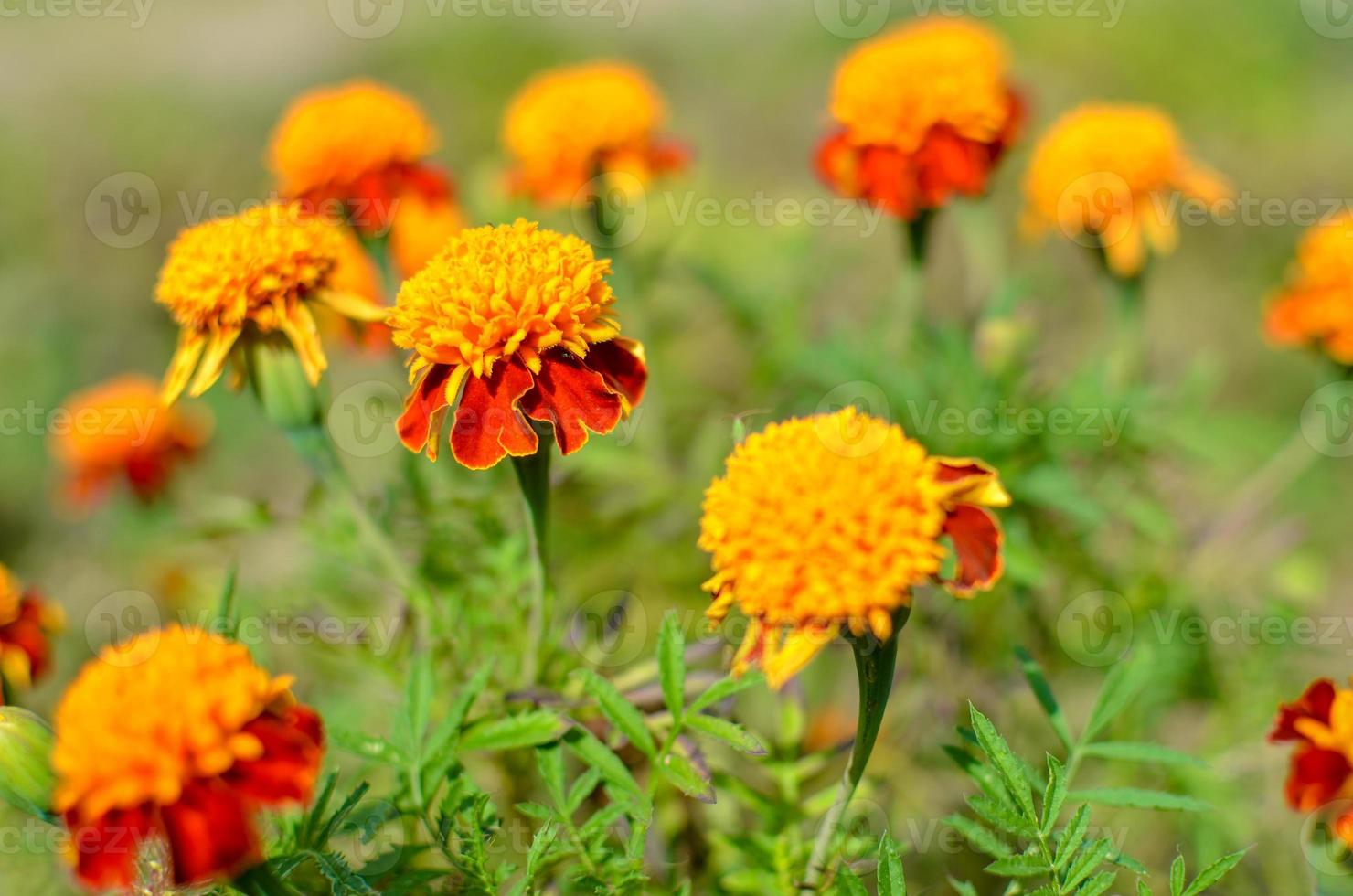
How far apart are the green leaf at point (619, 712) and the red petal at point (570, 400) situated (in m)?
0.30

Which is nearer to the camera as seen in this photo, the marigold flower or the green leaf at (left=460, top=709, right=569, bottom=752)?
the green leaf at (left=460, top=709, right=569, bottom=752)

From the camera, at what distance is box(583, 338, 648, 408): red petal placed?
1.36 m

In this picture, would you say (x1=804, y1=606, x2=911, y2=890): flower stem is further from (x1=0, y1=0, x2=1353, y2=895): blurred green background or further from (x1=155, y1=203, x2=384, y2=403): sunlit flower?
(x1=155, y1=203, x2=384, y2=403): sunlit flower

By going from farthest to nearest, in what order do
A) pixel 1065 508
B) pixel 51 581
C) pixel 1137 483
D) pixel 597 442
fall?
pixel 51 581
pixel 597 442
pixel 1137 483
pixel 1065 508

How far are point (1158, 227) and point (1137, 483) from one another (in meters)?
0.54

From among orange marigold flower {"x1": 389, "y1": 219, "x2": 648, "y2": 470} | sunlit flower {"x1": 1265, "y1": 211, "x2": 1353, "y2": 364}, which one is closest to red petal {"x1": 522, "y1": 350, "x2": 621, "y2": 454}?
orange marigold flower {"x1": 389, "y1": 219, "x2": 648, "y2": 470}

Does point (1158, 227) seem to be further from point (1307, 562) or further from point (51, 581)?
point (51, 581)

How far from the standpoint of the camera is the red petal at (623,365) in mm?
1360

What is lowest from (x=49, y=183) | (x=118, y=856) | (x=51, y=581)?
(x=51, y=581)

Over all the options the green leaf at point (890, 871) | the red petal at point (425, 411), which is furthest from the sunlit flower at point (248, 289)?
the green leaf at point (890, 871)

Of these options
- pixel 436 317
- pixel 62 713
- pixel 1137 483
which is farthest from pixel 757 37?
pixel 62 713

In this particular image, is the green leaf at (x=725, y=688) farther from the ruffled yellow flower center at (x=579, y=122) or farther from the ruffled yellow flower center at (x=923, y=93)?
the ruffled yellow flower center at (x=579, y=122)

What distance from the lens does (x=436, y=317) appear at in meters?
1.26

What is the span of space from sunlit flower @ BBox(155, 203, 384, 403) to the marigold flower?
981 millimetres
